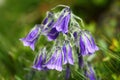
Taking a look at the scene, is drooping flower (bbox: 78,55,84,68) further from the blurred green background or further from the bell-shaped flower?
the bell-shaped flower

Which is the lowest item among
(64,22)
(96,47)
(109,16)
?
(109,16)

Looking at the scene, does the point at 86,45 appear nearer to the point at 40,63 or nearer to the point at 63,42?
the point at 63,42

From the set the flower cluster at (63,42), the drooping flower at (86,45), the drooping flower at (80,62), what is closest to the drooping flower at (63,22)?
the flower cluster at (63,42)

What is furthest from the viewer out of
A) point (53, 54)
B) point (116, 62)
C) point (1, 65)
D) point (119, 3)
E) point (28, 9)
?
point (28, 9)

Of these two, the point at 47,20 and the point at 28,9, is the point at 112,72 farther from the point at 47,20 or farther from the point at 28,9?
the point at 28,9

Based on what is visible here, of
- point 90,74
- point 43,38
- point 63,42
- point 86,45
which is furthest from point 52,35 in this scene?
point 43,38

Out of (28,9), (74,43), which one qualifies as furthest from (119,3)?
(74,43)
